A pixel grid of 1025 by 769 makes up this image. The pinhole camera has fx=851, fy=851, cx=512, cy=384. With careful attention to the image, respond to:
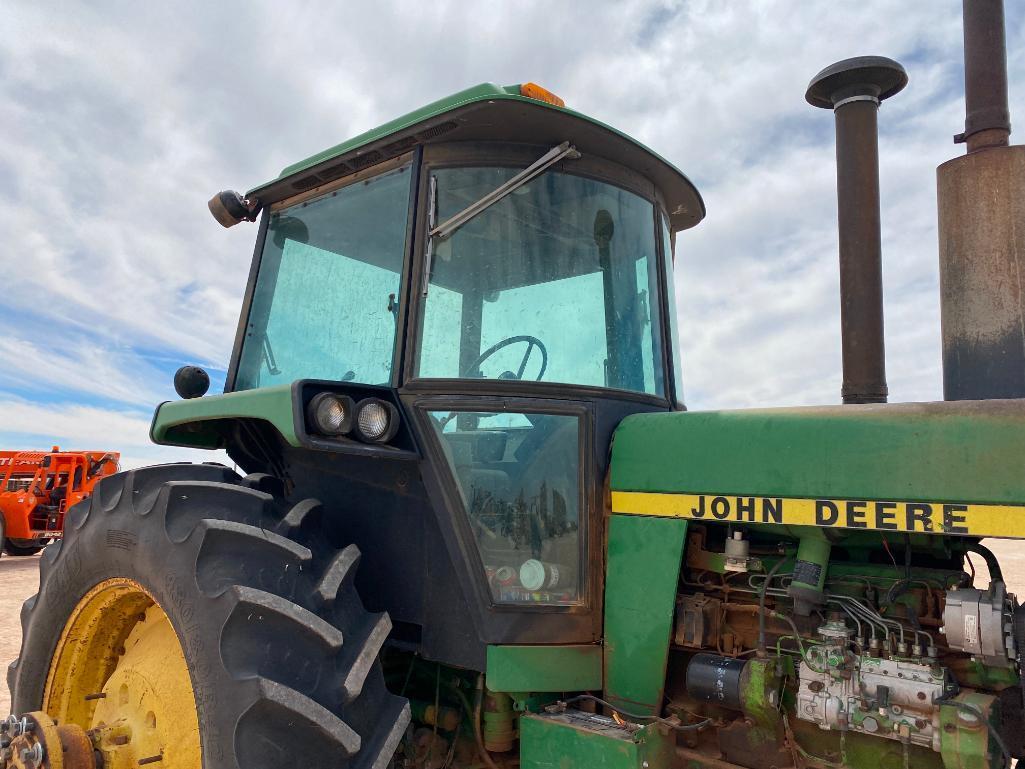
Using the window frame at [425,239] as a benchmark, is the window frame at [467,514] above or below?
below

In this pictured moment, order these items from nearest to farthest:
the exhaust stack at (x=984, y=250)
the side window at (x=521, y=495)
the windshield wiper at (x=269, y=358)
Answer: the side window at (x=521, y=495) → the windshield wiper at (x=269, y=358) → the exhaust stack at (x=984, y=250)

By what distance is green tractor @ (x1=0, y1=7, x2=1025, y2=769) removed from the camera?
2197 mm

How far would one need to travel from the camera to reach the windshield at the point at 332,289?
2838mm

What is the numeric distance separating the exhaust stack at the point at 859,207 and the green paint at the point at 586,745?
8.72 ft

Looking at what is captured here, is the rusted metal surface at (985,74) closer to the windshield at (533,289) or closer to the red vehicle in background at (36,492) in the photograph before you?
the windshield at (533,289)

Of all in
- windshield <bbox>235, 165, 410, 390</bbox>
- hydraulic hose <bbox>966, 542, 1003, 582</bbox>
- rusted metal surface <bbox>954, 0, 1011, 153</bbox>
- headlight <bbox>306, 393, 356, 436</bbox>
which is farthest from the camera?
rusted metal surface <bbox>954, 0, 1011, 153</bbox>

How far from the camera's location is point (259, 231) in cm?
347

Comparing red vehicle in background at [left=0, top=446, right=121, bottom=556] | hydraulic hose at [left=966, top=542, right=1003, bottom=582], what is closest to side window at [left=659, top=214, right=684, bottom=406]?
hydraulic hose at [left=966, top=542, right=1003, bottom=582]

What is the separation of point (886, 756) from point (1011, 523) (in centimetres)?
71

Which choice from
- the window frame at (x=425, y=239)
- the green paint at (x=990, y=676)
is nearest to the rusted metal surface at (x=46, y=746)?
the window frame at (x=425, y=239)

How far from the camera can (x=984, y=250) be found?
4848mm

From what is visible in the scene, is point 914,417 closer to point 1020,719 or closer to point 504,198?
point 1020,719

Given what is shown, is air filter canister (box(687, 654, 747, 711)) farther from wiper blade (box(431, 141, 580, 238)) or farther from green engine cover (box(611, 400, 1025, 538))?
wiper blade (box(431, 141, 580, 238))

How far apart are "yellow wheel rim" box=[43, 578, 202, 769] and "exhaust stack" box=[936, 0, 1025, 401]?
4.03 meters
